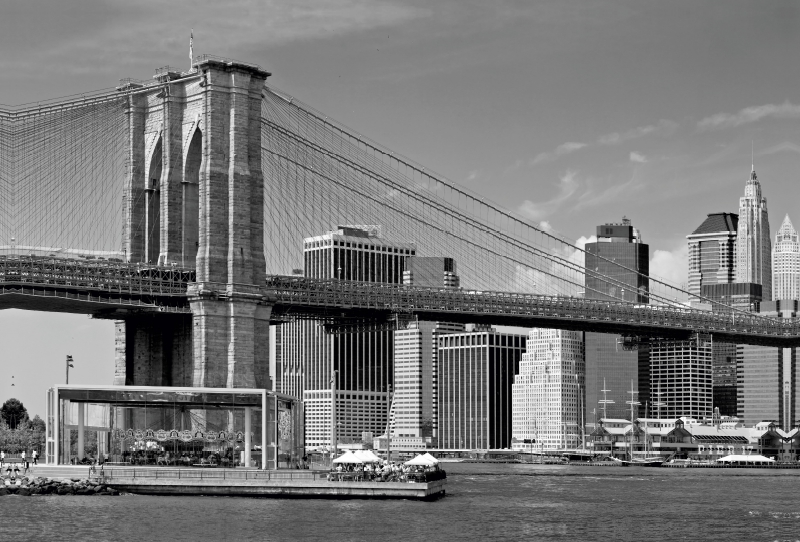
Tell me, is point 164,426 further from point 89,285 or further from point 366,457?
point 89,285

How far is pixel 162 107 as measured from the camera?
329ft

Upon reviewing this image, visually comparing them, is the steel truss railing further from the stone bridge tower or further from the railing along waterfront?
the railing along waterfront

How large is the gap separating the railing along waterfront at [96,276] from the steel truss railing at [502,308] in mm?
6035

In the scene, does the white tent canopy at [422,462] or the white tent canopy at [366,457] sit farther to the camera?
the white tent canopy at [422,462]

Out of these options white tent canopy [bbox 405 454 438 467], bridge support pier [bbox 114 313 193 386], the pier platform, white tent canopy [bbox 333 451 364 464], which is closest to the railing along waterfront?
bridge support pier [bbox 114 313 193 386]

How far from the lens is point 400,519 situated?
233 feet

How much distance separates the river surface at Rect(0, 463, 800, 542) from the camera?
6525 cm

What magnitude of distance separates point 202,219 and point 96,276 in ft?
23.7

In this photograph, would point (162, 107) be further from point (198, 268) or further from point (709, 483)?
point (709, 483)

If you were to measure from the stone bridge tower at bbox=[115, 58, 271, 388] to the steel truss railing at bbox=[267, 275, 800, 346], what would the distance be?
3488 mm

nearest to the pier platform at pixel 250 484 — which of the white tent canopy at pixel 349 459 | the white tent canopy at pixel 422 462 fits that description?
the white tent canopy at pixel 349 459

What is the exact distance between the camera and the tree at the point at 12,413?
18500 centimetres

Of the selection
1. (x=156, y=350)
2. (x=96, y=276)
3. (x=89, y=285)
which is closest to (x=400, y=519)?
(x=89, y=285)

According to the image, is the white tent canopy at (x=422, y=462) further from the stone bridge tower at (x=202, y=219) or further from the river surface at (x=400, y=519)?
the stone bridge tower at (x=202, y=219)
